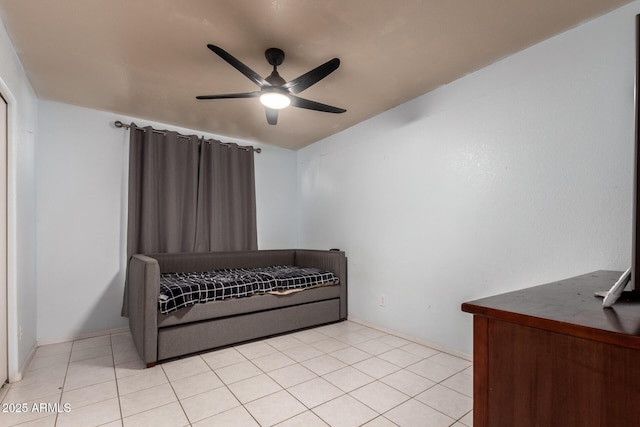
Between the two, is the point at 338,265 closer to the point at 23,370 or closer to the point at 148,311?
the point at 148,311

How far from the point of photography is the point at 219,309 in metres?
2.66

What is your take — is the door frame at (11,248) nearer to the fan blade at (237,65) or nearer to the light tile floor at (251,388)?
the light tile floor at (251,388)

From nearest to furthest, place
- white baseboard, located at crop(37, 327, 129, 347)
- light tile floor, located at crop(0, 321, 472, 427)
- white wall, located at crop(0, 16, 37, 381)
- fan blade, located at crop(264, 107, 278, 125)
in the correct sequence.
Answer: light tile floor, located at crop(0, 321, 472, 427) → white wall, located at crop(0, 16, 37, 381) → fan blade, located at crop(264, 107, 278, 125) → white baseboard, located at crop(37, 327, 129, 347)

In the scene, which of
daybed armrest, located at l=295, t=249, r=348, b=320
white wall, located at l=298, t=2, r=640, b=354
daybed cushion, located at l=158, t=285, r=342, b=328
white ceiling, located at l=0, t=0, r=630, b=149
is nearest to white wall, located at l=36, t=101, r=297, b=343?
white ceiling, located at l=0, t=0, r=630, b=149

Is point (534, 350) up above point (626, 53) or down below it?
below

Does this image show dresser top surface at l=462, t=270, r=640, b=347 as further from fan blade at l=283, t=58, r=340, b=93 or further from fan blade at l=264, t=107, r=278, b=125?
fan blade at l=264, t=107, r=278, b=125

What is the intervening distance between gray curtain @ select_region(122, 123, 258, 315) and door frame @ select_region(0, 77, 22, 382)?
102 cm

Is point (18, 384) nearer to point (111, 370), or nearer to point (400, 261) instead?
point (111, 370)

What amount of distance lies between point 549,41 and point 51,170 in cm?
433

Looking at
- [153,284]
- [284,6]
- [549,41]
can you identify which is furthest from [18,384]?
[549,41]

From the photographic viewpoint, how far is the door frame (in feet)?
6.59

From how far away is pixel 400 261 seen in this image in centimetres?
298

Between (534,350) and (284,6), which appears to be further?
(284,6)

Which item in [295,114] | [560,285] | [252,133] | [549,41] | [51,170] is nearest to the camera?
[560,285]
